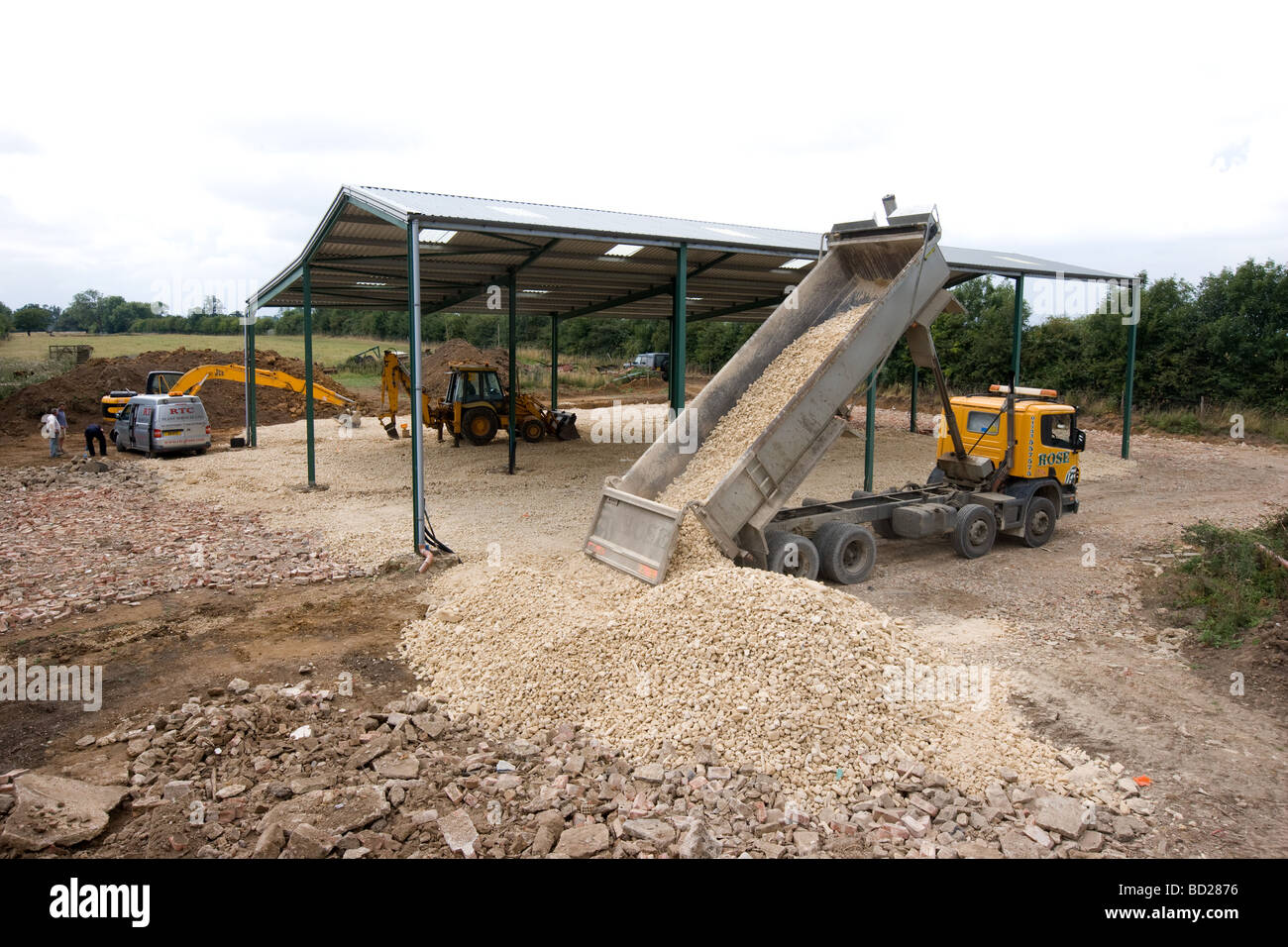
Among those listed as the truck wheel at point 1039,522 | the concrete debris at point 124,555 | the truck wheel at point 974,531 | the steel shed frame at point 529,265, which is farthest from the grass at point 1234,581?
the concrete debris at point 124,555

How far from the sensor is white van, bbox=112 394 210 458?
19156mm

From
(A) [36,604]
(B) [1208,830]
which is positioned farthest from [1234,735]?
(A) [36,604]

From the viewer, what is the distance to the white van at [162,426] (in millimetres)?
19156

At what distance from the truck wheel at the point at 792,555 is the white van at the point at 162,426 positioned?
54.0 ft

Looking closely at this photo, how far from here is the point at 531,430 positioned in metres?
21.5

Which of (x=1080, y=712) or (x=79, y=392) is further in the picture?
(x=79, y=392)

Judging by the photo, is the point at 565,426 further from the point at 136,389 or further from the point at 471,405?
the point at 136,389

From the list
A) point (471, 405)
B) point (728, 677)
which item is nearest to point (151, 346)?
point (471, 405)

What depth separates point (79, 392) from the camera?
26938 millimetres

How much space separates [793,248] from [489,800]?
10.8m

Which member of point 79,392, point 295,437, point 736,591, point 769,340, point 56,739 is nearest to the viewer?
point 56,739

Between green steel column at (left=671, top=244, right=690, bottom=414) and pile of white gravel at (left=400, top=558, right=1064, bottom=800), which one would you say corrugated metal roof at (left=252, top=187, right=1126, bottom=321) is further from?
pile of white gravel at (left=400, top=558, right=1064, bottom=800)

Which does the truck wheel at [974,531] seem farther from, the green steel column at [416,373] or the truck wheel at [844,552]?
the green steel column at [416,373]

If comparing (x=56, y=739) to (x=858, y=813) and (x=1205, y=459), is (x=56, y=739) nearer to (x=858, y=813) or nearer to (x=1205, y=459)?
(x=858, y=813)
